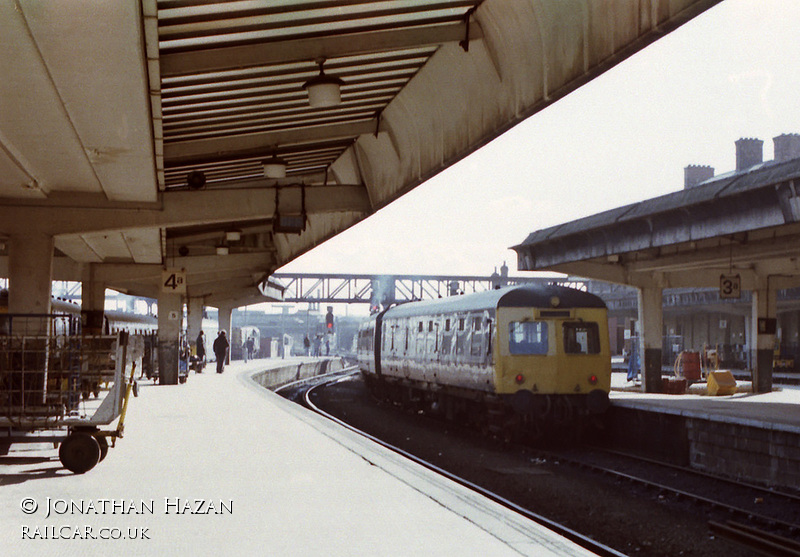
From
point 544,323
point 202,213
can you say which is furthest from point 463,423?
point 202,213

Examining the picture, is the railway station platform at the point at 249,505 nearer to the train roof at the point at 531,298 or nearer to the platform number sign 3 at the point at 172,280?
the train roof at the point at 531,298

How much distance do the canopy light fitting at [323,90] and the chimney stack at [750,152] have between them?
129 feet

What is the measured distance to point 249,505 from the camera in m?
7.71

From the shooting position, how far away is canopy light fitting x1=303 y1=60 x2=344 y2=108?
9.58 meters

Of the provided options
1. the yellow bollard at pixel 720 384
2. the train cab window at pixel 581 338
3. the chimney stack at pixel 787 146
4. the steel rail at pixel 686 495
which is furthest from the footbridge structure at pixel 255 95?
the chimney stack at pixel 787 146

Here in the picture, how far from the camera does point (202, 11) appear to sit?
7496 millimetres

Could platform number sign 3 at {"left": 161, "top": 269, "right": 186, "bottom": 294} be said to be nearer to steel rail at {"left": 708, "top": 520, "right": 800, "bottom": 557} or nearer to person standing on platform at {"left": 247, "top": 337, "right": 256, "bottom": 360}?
steel rail at {"left": 708, "top": 520, "right": 800, "bottom": 557}

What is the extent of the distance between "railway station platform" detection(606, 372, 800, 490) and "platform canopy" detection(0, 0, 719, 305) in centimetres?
644

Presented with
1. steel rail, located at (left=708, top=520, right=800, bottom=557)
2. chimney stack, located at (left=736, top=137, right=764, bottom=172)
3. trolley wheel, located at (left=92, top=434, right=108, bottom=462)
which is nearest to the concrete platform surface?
steel rail, located at (left=708, top=520, right=800, bottom=557)

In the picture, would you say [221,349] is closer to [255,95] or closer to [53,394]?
[255,95]

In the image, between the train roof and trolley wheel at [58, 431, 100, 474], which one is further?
the train roof

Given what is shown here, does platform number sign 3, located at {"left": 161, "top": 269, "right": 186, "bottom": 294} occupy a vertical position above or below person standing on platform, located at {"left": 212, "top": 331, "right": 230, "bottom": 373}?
above

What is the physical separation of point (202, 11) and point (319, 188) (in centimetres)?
786

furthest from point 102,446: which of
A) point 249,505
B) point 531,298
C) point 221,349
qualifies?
point 221,349
